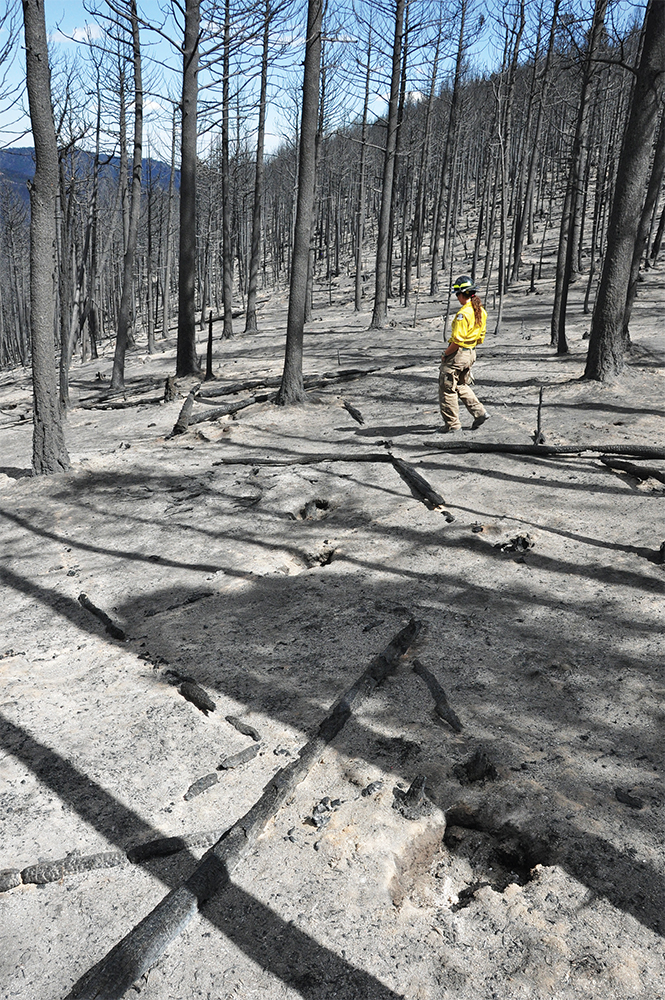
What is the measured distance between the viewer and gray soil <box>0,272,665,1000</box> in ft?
8.34

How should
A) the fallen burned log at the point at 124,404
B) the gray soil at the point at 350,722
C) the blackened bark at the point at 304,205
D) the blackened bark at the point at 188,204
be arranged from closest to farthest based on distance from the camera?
1. the gray soil at the point at 350,722
2. the blackened bark at the point at 304,205
3. the fallen burned log at the point at 124,404
4. the blackened bark at the point at 188,204

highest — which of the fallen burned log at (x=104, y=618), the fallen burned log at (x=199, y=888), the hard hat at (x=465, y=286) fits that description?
the hard hat at (x=465, y=286)

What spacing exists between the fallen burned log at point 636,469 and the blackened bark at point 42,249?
7.05 metres

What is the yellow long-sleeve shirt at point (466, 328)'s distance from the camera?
8.51 metres

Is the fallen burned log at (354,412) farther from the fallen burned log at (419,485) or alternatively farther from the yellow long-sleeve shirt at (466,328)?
the fallen burned log at (419,485)

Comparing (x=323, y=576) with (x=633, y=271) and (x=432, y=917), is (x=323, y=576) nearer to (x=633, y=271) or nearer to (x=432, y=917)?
(x=432, y=917)

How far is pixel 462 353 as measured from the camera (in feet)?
28.3

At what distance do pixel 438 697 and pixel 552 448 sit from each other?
187 inches

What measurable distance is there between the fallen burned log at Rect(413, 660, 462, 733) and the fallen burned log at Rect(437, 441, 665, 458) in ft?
14.2

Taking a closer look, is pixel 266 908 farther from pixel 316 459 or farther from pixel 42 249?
pixel 42 249

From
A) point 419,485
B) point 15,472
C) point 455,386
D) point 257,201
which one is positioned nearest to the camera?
point 419,485

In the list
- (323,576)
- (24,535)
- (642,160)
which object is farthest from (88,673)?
(642,160)

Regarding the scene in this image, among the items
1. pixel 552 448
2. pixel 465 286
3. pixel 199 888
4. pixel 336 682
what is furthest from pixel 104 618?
pixel 465 286

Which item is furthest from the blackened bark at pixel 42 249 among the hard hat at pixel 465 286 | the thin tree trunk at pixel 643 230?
the thin tree trunk at pixel 643 230
